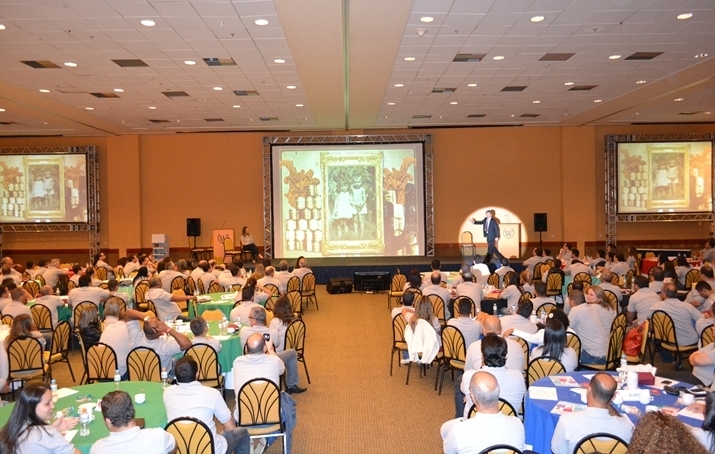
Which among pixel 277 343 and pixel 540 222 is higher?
pixel 540 222

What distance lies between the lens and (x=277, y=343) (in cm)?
816

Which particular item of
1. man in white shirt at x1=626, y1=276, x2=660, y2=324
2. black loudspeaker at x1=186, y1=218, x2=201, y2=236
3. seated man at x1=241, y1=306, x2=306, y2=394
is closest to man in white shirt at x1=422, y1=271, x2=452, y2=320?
man in white shirt at x1=626, y1=276, x2=660, y2=324

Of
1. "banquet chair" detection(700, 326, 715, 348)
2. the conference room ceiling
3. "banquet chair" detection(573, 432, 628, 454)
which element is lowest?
"banquet chair" detection(573, 432, 628, 454)

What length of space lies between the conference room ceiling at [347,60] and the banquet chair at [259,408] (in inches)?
205

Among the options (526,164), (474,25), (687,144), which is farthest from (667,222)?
(474,25)

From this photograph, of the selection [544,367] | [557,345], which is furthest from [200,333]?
[557,345]

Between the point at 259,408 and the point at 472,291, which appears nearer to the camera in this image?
the point at 259,408

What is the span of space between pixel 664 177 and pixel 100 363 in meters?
20.5

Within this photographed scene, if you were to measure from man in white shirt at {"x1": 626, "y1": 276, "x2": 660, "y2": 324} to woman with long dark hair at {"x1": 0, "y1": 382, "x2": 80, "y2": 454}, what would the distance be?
793 centimetres

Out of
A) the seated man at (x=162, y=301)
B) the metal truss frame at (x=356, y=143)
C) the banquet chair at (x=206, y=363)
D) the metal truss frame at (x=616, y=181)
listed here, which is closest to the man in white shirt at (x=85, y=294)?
the seated man at (x=162, y=301)

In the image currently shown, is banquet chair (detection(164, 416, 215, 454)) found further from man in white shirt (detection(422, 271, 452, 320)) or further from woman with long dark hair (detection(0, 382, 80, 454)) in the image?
man in white shirt (detection(422, 271, 452, 320))

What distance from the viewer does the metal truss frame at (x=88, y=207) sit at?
869 inches

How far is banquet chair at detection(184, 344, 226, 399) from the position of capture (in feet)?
23.4

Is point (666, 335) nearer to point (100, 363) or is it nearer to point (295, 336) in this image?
point (295, 336)
